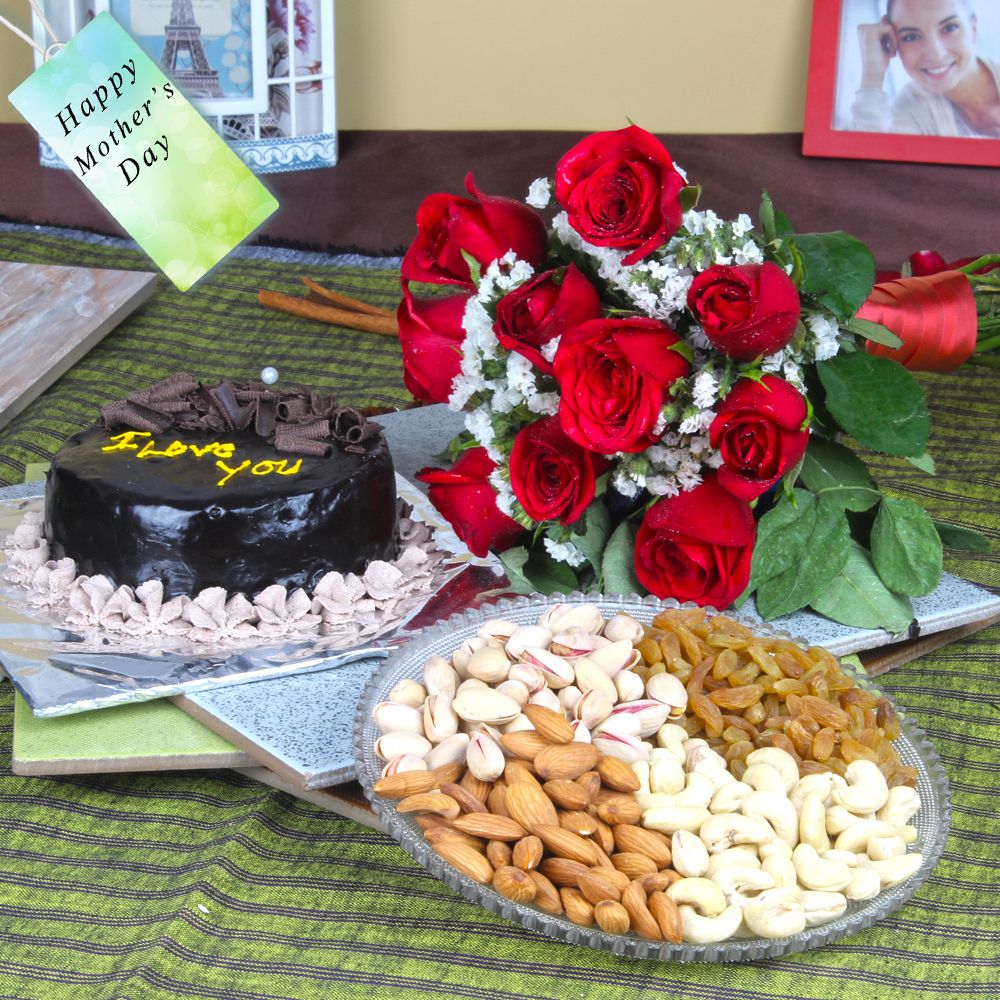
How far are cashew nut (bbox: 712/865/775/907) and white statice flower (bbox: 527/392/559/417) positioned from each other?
1.13 ft

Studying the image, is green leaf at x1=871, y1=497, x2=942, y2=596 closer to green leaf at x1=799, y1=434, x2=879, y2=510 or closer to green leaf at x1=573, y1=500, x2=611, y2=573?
green leaf at x1=799, y1=434, x2=879, y2=510

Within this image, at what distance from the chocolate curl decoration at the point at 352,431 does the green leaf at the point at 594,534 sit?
157 millimetres

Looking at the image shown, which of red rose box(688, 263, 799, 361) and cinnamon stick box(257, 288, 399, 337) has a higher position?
red rose box(688, 263, 799, 361)

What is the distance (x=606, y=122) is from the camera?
1866 millimetres

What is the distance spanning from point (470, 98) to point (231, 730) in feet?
4.38

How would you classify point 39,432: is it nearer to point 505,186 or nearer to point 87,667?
point 87,667

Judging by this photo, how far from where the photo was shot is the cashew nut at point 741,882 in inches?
22.8

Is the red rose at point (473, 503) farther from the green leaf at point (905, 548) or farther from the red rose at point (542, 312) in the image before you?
the green leaf at point (905, 548)

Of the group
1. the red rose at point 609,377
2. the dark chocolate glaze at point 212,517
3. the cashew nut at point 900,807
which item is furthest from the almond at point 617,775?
the dark chocolate glaze at point 212,517

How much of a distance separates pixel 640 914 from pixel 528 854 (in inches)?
2.0

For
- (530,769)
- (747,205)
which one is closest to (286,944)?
(530,769)

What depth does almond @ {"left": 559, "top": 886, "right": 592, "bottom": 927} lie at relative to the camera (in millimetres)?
569

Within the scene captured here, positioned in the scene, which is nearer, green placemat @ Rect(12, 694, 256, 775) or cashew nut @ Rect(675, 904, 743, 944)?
cashew nut @ Rect(675, 904, 743, 944)

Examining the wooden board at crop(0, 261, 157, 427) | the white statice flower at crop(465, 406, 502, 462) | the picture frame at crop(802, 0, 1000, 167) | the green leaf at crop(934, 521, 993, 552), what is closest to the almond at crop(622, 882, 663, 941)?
the white statice flower at crop(465, 406, 502, 462)
